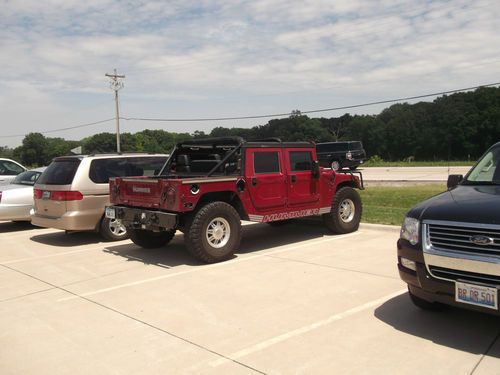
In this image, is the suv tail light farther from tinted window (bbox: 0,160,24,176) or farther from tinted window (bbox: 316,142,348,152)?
tinted window (bbox: 316,142,348,152)

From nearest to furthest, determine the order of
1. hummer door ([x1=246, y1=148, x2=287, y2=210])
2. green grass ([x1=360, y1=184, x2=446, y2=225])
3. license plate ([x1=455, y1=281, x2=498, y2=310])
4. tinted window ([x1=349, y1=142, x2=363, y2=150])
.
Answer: license plate ([x1=455, y1=281, x2=498, y2=310]) → hummer door ([x1=246, y1=148, x2=287, y2=210]) → green grass ([x1=360, y1=184, x2=446, y2=225]) → tinted window ([x1=349, y1=142, x2=363, y2=150])

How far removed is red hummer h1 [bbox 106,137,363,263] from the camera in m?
7.16

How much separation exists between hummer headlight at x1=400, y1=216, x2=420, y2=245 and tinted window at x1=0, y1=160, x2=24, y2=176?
525 inches

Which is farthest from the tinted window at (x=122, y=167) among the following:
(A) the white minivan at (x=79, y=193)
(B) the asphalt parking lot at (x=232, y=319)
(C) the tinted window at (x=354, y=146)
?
(C) the tinted window at (x=354, y=146)

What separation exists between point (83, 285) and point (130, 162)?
3.94 metres

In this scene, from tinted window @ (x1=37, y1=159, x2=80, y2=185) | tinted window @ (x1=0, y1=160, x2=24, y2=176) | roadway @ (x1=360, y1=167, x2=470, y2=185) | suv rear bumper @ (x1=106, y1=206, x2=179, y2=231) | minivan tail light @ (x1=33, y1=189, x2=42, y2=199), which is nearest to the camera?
suv rear bumper @ (x1=106, y1=206, x2=179, y2=231)

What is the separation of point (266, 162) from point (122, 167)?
3.20m

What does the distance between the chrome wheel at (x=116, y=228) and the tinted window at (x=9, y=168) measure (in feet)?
23.1

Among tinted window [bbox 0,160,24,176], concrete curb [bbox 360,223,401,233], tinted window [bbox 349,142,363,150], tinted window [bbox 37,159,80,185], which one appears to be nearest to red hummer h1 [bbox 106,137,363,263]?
concrete curb [bbox 360,223,401,233]

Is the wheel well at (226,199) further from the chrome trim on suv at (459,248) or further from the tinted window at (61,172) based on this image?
the chrome trim on suv at (459,248)

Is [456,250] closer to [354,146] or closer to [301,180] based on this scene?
[301,180]

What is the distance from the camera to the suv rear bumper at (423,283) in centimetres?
402

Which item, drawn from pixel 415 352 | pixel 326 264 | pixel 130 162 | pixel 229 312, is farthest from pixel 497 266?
pixel 130 162

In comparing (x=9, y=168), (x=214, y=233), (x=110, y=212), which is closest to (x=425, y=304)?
(x=214, y=233)
